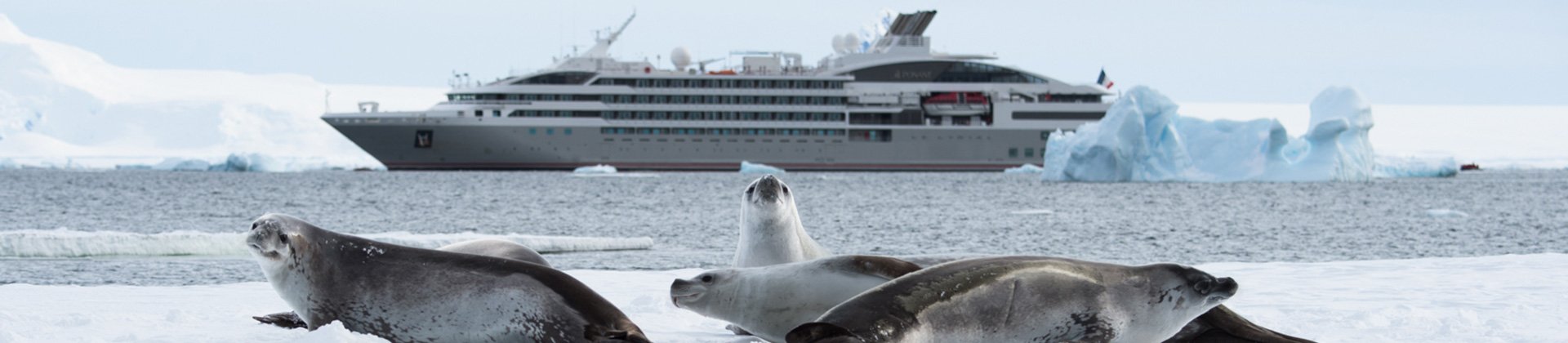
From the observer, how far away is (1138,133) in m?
42.6

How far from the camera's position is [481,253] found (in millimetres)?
4973

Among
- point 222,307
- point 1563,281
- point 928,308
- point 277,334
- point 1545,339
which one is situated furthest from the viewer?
point 1563,281

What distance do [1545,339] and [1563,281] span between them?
106 inches

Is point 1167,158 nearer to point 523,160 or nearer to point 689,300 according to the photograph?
point 523,160

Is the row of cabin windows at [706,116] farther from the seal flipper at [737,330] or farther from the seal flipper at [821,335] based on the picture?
the seal flipper at [821,335]

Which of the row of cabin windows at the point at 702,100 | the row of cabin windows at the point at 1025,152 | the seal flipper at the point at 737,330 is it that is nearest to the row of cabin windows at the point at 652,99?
the row of cabin windows at the point at 702,100

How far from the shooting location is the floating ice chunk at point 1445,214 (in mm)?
25773

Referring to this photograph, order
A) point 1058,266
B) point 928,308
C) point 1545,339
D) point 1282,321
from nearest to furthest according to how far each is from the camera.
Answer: point 928,308 → point 1058,266 → point 1545,339 → point 1282,321

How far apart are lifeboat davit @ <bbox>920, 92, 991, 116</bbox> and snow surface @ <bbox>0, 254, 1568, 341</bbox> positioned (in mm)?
59574

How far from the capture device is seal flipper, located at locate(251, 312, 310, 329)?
4.68 meters

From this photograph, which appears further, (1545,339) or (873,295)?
(1545,339)

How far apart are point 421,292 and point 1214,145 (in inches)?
1665

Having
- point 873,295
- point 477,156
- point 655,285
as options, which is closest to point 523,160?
point 477,156

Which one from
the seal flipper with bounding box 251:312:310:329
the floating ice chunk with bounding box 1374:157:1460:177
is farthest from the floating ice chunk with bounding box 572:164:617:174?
the seal flipper with bounding box 251:312:310:329
